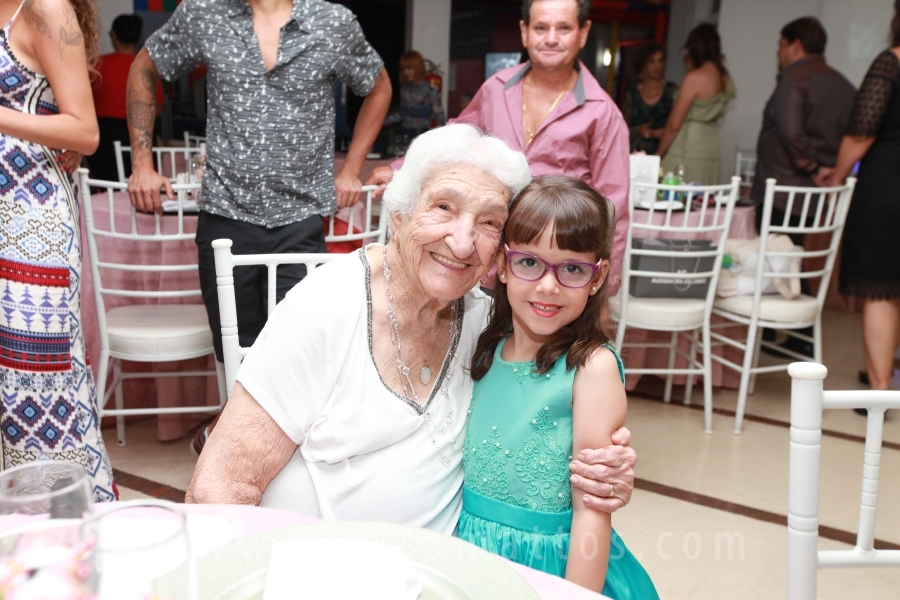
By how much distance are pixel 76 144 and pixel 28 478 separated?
1.53m

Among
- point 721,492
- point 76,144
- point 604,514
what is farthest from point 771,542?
point 76,144

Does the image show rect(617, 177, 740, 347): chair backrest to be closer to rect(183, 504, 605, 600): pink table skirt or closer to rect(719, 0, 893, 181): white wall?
rect(183, 504, 605, 600): pink table skirt

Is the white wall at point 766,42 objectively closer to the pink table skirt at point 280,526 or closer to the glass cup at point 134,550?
the pink table skirt at point 280,526

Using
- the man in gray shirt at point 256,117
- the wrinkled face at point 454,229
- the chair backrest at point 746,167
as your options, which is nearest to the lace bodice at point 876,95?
the chair backrest at point 746,167

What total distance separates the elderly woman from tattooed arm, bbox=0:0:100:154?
3.17 feet

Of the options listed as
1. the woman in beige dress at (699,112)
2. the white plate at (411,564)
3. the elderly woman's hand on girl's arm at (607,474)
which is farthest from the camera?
the woman in beige dress at (699,112)

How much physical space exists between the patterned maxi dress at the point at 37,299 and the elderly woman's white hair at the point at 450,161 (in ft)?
3.47

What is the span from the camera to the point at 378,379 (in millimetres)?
1333

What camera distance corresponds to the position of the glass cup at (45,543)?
1.73 ft

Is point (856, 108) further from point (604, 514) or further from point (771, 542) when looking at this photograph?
Result: point (604, 514)

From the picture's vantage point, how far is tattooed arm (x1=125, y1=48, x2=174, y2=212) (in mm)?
2514

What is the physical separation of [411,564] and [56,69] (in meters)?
1.62

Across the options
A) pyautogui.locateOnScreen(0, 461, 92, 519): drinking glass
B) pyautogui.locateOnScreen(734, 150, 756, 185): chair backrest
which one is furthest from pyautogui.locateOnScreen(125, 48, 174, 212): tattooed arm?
pyautogui.locateOnScreen(734, 150, 756, 185): chair backrest

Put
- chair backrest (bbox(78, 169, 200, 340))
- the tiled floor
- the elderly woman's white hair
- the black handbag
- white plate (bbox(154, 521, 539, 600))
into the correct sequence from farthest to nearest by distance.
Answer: the black handbag
chair backrest (bbox(78, 169, 200, 340))
the tiled floor
the elderly woman's white hair
white plate (bbox(154, 521, 539, 600))
